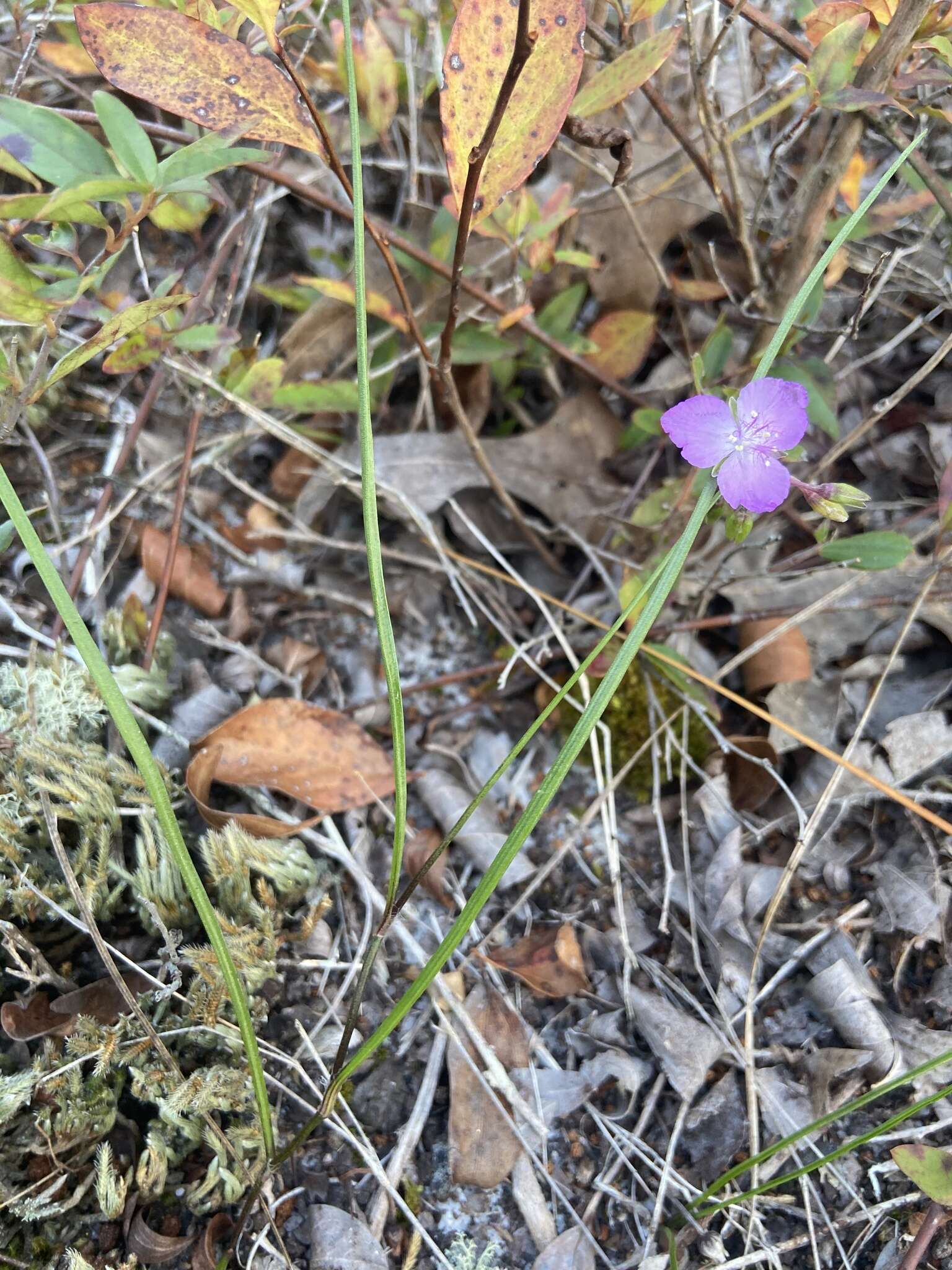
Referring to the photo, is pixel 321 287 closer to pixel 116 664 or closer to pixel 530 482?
pixel 530 482

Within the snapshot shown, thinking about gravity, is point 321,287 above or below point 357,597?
above

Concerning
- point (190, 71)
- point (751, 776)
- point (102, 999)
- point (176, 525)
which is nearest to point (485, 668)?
point (751, 776)

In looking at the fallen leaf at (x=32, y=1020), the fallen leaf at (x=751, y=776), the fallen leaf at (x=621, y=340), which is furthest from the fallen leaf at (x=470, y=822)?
the fallen leaf at (x=621, y=340)

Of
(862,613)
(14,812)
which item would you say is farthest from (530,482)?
(14,812)

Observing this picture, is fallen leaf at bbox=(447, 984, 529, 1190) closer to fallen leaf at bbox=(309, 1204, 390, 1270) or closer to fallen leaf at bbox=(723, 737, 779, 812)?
fallen leaf at bbox=(309, 1204, 390, 1270)

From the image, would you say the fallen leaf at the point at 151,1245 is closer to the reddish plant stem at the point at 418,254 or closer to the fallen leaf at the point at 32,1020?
the fallen leaf at the point at 32,1020

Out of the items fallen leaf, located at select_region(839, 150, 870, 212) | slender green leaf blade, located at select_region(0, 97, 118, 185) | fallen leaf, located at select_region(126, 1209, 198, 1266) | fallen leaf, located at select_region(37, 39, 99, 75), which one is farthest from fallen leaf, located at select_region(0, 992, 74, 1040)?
fallen leaf, located at select_region(839, 150, 870, 212)
